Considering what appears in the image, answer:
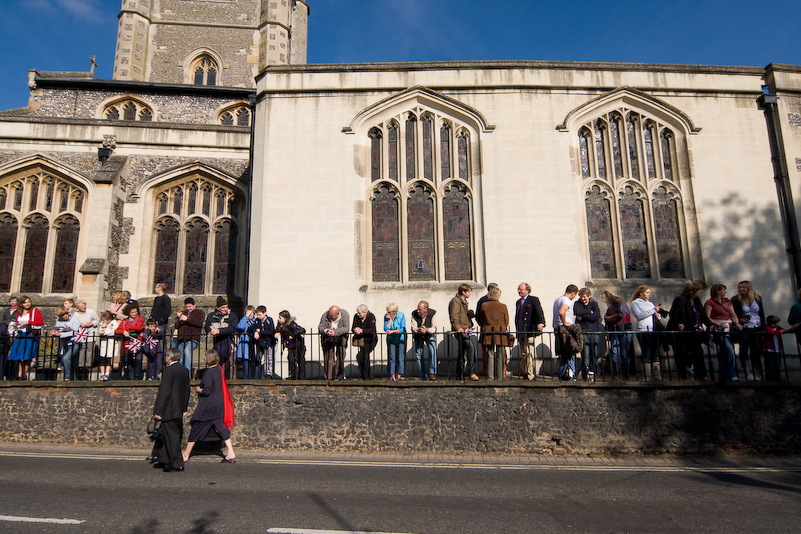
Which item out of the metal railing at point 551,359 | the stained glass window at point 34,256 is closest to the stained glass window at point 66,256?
the stained glass window at point 34,256

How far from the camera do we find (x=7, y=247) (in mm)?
15000

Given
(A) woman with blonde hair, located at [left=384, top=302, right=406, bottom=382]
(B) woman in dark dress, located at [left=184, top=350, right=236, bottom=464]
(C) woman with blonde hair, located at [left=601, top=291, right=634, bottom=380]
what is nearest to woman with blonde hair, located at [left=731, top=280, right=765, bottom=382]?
(C) woman with blonde hair, located at [left=601, top=291, right=634, bottom=380]

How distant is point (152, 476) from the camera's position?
643cm

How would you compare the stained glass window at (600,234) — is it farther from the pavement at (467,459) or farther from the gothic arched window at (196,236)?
the gothic arched window at (196,236)

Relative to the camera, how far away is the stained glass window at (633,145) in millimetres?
12195

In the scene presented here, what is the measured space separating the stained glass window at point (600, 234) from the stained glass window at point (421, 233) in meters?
3.62

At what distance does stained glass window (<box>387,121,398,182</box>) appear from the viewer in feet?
→ 39.6

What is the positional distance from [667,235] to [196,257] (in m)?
12.9

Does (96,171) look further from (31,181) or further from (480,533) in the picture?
(480,533)

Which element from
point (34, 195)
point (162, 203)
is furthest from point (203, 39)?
point (162, 203)

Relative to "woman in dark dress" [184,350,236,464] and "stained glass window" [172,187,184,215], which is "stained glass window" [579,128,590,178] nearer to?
"woman in dark dress" [184,350,236,464]

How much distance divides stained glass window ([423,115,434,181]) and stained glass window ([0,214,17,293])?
12.3 m

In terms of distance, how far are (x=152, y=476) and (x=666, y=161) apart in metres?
12.2

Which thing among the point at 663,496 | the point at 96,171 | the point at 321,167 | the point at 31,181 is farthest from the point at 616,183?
the point at 31,181
